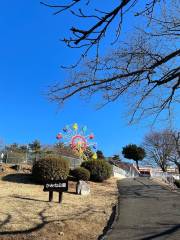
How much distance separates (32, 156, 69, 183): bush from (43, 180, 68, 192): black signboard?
244 inches

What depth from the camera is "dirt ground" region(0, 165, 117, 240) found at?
10.3 metres

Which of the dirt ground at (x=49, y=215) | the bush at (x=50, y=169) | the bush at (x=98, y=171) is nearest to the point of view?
the dirt ground at (x=49, y=215)

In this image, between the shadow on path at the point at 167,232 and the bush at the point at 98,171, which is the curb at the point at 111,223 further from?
the bush at the point at 98,171

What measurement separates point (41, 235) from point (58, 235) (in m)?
0.42

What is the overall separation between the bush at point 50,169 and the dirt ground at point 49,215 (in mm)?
2686

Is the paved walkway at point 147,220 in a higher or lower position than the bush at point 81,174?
lower

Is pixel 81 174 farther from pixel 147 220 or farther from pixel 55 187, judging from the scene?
pixel 147 220

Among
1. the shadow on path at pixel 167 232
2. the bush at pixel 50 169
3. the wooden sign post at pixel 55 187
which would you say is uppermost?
the bush at pixel 50 169

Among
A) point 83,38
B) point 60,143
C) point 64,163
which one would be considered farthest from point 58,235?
point 60,143

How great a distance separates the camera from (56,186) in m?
A: 16.0

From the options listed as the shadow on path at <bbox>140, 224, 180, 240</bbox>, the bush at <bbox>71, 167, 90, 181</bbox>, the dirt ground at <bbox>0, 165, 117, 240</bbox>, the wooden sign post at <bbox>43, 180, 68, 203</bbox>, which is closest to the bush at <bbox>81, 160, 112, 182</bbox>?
the bush at <bbox>71, 167, 90, 181</bbox>

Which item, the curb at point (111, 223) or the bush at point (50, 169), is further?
the bush at point (50, 169)

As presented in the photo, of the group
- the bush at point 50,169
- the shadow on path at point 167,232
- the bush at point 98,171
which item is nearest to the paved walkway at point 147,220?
the shadow on path at point 167,232

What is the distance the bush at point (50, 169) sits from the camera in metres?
22.4
